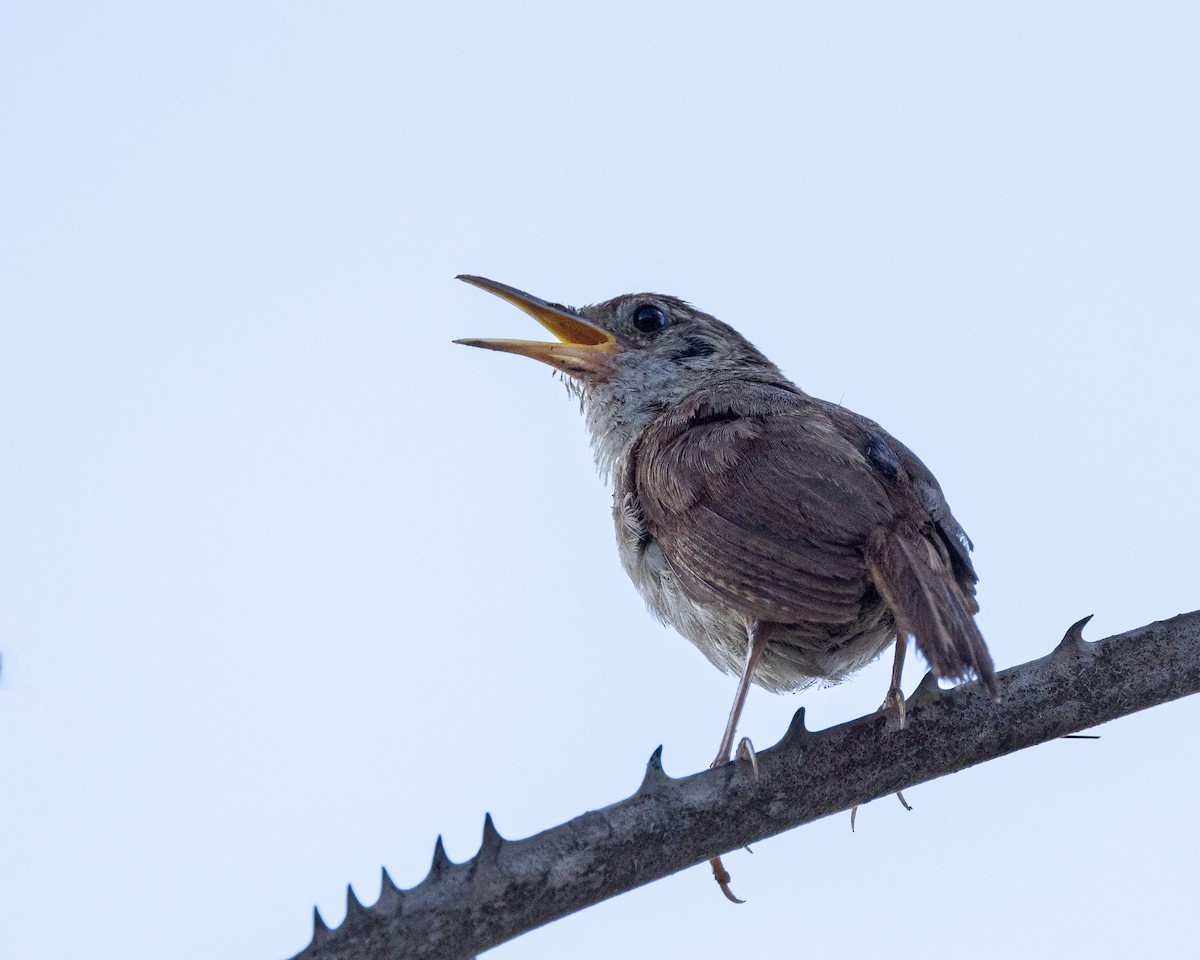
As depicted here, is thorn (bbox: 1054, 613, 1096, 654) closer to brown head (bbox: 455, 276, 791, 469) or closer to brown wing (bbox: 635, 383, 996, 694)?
brown wing (bbox: 635, 383, 996, 694)

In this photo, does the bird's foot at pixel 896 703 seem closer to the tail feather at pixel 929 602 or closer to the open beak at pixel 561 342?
the tail feather at pixel 929 602

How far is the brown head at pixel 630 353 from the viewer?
4824mm

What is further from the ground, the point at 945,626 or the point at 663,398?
the point at 663,398

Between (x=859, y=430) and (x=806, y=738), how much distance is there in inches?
61.5

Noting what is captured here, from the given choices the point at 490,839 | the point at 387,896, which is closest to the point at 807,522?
the point at 490,839

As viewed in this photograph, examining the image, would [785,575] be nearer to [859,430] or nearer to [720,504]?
[720,504]

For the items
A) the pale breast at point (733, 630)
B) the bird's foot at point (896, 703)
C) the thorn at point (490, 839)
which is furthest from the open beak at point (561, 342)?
the thorn at point (490, 839)

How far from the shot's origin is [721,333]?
17.3 ft

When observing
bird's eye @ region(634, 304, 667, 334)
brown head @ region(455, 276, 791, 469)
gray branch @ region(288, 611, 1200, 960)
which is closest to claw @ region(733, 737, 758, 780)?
gray branch @ region(288, 611, 1200, 960)

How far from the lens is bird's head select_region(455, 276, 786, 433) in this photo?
4863mm

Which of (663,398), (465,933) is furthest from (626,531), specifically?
(465,933)

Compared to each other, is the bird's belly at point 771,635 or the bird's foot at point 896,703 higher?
the bird's belly at point 771,635

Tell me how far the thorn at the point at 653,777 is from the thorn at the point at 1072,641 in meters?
0.95

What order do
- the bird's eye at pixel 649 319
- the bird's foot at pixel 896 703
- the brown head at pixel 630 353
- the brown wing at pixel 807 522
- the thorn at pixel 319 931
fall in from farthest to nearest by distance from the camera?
the bird's eye at pixel 649 319 < the brown head at pixel 630 353 < the brown wing at pixel 807 522 < the bird's foot at pixel 896 703 < the thorn at pixel 319 931
